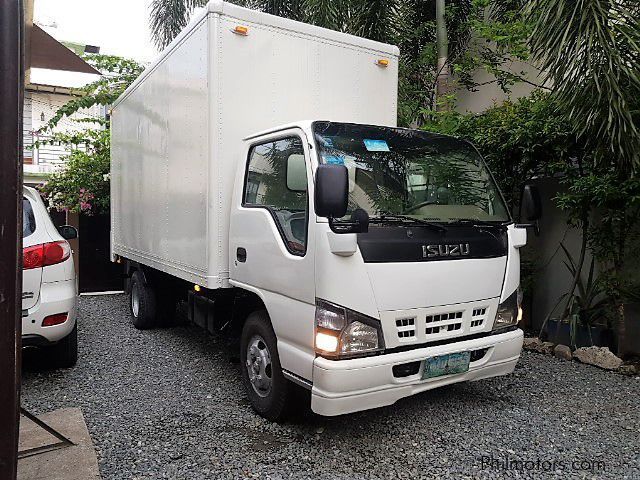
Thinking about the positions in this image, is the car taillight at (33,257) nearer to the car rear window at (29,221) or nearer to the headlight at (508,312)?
the car rear window at (29,221)

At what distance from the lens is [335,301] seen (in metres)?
2.95

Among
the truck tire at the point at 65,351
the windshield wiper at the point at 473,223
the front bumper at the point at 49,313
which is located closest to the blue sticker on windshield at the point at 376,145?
the windshield wiper at the point at 473,223

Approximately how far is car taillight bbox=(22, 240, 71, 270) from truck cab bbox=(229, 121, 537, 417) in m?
1.52

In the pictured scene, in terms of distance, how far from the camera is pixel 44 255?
4.12 metres

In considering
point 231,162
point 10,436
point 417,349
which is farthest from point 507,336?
point 10,436

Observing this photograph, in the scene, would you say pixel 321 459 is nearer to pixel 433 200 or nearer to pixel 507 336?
pixel 507 336

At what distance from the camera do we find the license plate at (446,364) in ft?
10.5

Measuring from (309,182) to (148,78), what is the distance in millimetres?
3339

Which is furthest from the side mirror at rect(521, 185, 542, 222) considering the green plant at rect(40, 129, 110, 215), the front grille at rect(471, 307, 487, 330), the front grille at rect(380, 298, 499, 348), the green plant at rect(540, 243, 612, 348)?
the green plant at rect(40, 129, 110, 215)

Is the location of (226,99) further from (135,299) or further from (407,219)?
(135,299)

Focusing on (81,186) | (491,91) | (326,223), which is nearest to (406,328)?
(326,223)

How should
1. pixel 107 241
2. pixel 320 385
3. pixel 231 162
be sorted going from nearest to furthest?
pixel 320 385 < pixel 231 162 < pixel 107 241

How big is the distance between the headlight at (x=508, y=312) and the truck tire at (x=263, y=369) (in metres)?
1.56

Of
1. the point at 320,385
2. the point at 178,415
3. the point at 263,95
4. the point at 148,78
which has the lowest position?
the point at 178,415
